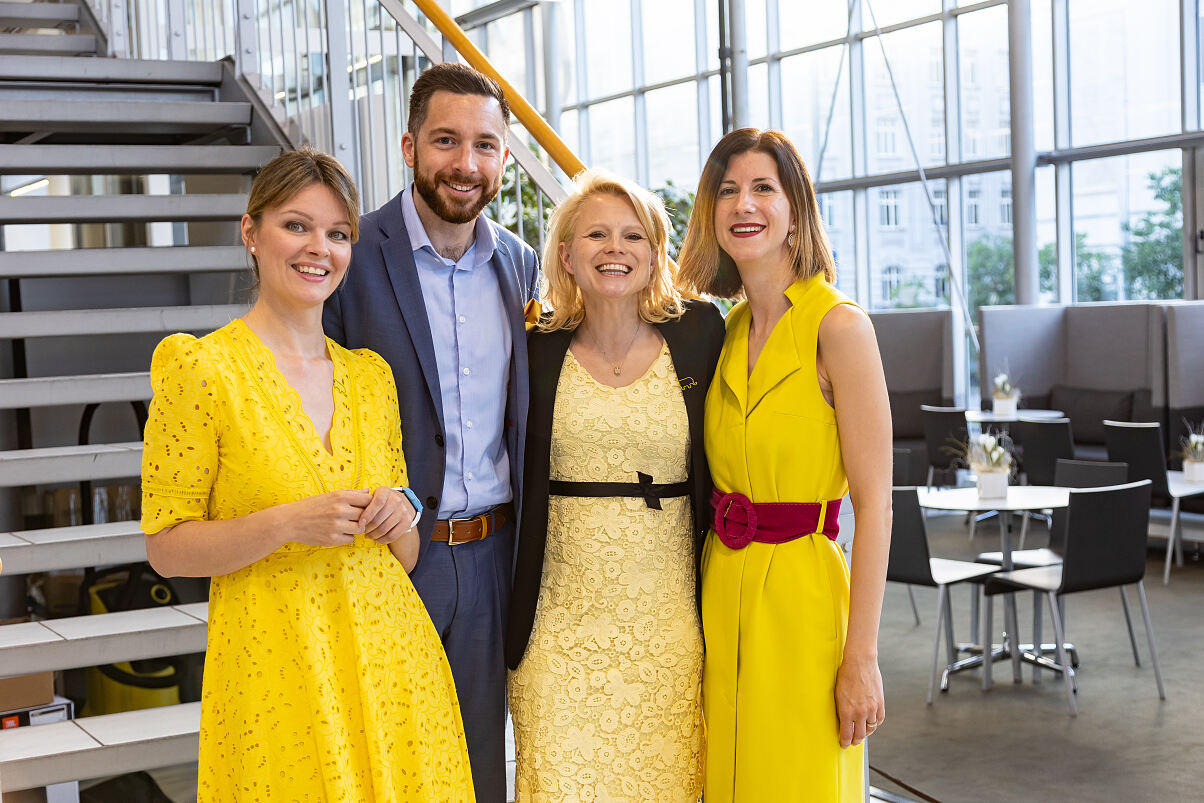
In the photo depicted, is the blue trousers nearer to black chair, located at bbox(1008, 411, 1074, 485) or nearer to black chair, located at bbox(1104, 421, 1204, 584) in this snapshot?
black chair, located at bbox(1104, 421, 1204, 584)

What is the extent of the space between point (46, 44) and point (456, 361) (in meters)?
4.53

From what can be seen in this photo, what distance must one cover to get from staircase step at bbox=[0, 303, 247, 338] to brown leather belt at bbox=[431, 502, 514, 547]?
216 cm

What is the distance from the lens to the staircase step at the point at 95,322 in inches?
154

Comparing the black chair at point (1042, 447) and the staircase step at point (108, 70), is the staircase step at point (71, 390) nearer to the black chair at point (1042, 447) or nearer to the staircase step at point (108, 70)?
the staircase step at point (108, 70)

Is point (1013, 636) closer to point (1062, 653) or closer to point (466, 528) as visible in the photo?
point (1062, 653)

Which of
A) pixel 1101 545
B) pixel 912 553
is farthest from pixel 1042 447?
pixel 912 553

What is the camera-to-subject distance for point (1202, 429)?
768cm

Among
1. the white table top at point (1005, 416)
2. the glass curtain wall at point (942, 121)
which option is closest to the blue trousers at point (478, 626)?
the white table top at point (1005, 416)

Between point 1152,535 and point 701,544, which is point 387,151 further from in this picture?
point 1152,535

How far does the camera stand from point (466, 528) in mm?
2209

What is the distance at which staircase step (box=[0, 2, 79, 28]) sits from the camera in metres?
6.05

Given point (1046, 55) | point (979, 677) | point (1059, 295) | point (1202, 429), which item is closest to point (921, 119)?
point (1046, 55)

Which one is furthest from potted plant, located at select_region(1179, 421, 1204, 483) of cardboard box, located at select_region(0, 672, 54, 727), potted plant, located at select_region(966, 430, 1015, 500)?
cardboard box, located at select_region(0, 672, 54, 727)

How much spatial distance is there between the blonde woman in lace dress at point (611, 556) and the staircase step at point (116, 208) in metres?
2.49
